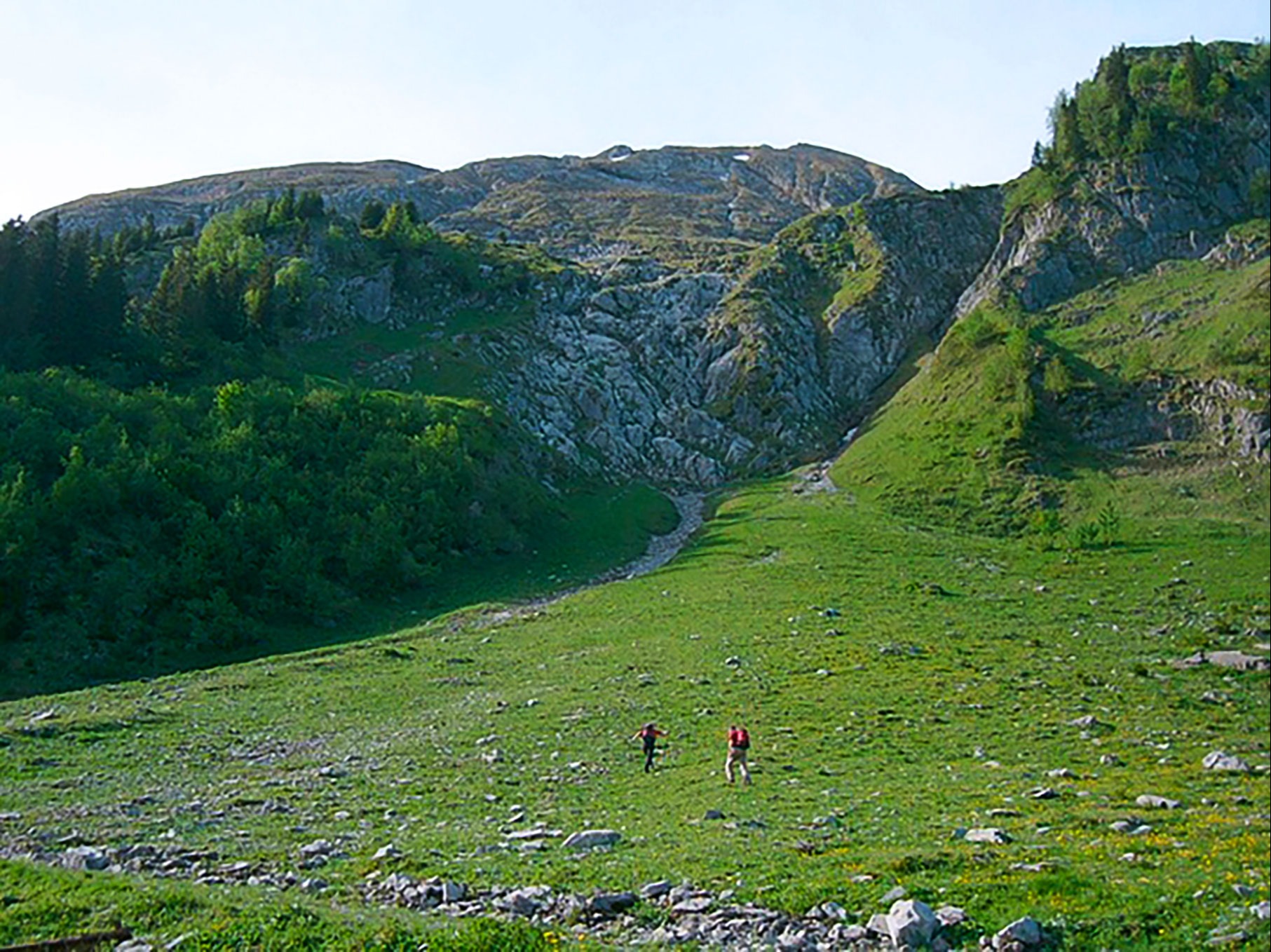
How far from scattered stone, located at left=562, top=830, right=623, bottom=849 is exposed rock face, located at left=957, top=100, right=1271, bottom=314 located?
13.3 metres

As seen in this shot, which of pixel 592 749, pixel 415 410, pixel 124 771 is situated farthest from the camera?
pixel 415 410

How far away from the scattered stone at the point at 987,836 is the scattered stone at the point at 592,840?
602 centimetres

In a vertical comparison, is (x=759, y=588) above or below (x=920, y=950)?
below

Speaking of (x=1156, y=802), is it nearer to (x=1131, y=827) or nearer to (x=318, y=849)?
(x=1131, y=827)

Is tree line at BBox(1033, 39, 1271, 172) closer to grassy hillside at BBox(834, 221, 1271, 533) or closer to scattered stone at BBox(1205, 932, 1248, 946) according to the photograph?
grassy hillside at BBox(834, 221, 1271, 533)

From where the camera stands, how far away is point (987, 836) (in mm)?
15711

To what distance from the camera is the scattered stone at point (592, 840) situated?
17047mm

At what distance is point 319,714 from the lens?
3212 cm

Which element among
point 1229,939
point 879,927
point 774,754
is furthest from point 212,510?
point 1229,939

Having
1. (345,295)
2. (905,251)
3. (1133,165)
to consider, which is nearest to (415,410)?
(345,295)

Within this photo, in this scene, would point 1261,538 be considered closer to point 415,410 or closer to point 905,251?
point 415,410

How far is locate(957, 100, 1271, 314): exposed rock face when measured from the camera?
41.0ft

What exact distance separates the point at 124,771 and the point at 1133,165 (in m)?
26.0

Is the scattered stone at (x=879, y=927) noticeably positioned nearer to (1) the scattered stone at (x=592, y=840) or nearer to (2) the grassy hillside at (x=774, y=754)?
(2) the grassy hillside at (x=774, y=754)
